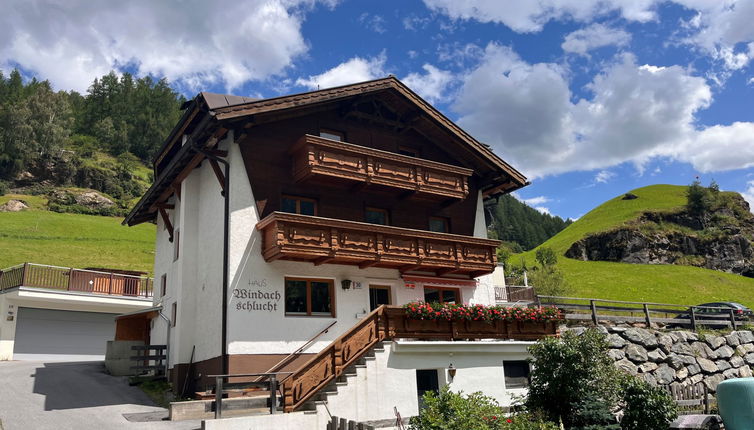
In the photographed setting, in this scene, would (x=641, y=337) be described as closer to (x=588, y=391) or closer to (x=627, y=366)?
(x=627, y=366)

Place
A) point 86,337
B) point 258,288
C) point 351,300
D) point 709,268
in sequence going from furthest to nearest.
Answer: point 709,268 → point 86,337 → point 351,300 → point 258,288

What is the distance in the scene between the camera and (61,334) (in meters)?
31.8

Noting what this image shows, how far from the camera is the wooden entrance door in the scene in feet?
70.1

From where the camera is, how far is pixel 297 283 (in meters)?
19.8

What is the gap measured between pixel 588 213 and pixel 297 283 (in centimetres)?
8313

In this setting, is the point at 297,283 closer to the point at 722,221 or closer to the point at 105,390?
the point at 105,390

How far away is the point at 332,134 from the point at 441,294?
24.7 ft

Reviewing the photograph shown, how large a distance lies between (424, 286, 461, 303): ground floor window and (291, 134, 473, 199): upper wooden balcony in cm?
365

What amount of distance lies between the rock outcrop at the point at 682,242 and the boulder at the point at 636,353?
4814 centimetres

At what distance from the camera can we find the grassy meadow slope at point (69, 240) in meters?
50.2

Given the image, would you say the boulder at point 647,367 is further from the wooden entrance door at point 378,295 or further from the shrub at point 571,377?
the wooden entrance door at point 378,295

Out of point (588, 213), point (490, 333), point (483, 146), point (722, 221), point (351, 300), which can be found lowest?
point (490, 333)

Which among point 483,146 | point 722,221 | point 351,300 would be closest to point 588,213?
point 722,221

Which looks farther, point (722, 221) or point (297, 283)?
point (722, 221)
